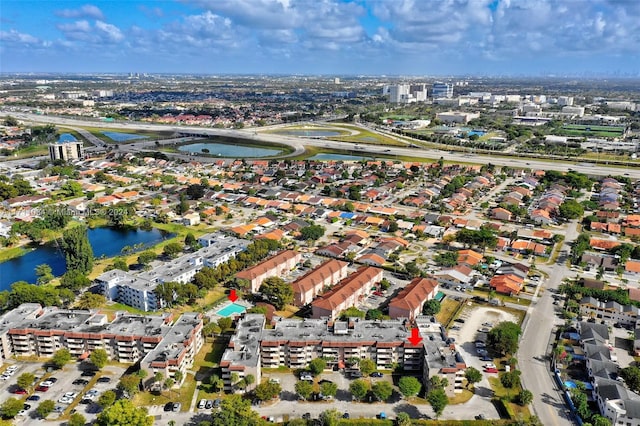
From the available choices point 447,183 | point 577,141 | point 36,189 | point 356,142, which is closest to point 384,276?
point 447,183

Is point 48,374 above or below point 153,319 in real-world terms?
below

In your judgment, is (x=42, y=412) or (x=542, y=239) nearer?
(x=42, y=412)

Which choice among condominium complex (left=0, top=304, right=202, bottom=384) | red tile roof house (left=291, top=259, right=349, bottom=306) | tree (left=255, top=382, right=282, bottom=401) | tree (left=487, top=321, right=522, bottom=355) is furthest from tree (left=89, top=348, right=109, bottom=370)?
tree (left=487, top=321, right=522, bottom=355)

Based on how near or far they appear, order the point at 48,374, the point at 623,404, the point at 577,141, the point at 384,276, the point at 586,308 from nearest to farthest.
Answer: the point at 623,404 < the point at 48,374 < the point at 586,308 < the point at 384,276 < the point at 577,141

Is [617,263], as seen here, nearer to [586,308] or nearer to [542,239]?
[542,239]

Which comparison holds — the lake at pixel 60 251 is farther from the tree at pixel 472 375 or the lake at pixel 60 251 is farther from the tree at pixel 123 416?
the tree at pixel 472 375

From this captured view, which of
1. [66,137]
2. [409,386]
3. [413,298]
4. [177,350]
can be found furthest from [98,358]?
[66,137]
